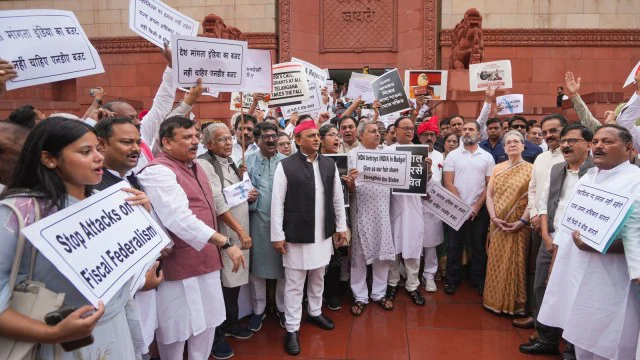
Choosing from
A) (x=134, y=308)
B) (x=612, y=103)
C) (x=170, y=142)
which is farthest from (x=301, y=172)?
(x=612, y=103)

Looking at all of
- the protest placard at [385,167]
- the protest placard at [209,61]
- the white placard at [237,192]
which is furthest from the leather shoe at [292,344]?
the protest placard at [209,61]

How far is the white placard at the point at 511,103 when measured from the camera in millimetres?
7535

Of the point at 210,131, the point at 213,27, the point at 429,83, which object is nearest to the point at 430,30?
the point at 429,83

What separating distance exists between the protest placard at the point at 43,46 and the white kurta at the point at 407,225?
3170mm

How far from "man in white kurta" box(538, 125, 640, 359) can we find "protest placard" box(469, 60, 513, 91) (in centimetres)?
496

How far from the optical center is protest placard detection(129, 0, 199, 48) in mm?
4059

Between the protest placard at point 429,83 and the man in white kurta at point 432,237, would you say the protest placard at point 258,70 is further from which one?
the protest placard at point 429,83

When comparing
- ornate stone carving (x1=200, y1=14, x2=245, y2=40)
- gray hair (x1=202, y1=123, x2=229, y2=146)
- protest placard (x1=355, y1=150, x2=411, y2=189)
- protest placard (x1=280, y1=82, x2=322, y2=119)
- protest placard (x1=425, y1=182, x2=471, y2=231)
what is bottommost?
protest placard (x1=425, y1=182, x2=471, y2=231)

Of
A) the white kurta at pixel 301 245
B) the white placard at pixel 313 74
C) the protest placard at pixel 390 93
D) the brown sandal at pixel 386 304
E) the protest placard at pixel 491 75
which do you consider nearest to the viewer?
the white kurta at pixel 301 245

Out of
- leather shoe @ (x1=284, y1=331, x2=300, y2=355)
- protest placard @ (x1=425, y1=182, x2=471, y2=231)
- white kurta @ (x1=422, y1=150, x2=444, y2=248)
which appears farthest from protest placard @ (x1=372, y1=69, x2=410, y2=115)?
leather shoe @ (x1=284, y1=331, x2=300, y2=355)

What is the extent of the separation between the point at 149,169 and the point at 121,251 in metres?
1.09

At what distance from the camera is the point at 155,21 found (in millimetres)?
4262

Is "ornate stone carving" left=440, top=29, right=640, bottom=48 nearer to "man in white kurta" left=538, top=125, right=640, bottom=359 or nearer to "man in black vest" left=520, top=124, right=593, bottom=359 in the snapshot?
"man in black vest" left=520, top=124, right=593, bottom=359

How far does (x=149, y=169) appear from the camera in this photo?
8.98 ft
